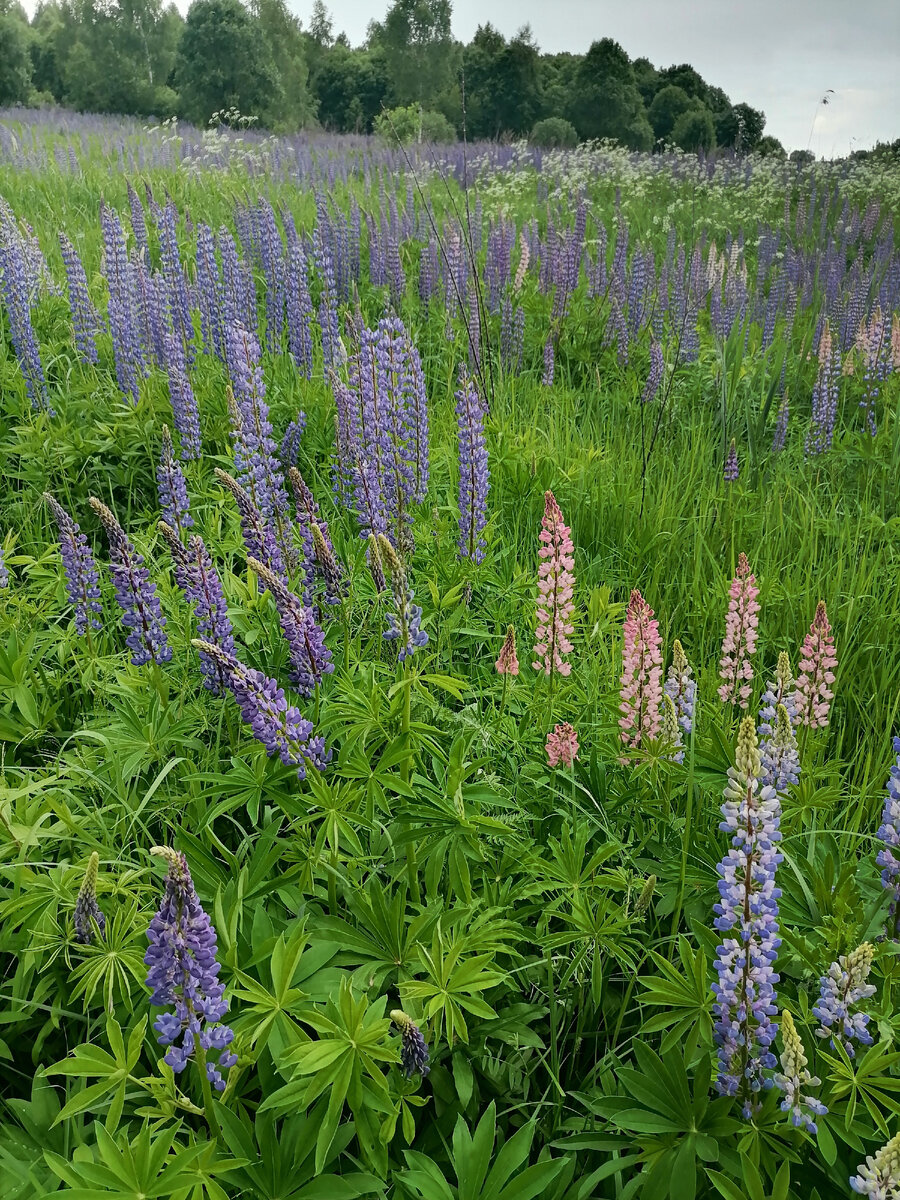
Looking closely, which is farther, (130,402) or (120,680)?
(130,402)

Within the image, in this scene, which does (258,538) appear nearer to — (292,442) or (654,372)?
(292,442)

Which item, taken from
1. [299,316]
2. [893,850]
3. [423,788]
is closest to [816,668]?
[893,850]

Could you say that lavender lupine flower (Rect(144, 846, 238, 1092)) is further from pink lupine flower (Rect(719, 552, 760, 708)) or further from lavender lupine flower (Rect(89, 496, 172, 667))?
pink lupine flower (Rect(719, 552, 760, 708))

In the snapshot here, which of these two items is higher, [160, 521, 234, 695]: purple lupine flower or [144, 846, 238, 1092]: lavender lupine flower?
[160, 521, 234, 695]: purple lupine flower

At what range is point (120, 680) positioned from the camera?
245 cm

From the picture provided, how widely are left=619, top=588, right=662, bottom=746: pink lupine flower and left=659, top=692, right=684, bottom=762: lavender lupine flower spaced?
0.11 ft

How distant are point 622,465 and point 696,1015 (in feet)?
10.2

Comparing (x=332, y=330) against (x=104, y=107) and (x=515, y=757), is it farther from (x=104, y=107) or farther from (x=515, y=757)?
(x=104, y=107)

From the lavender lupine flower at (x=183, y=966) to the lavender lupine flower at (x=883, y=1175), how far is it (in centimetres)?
107

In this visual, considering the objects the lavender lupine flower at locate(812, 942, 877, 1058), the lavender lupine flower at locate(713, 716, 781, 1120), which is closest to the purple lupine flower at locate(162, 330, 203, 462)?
the lavender lupine flower at locate(713, 716, 781, 1120)

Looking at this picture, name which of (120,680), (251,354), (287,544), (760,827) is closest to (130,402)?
(251,354)

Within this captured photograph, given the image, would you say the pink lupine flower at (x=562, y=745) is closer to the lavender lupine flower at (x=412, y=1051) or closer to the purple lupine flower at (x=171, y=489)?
the lavender lupine flower at (x=412, y=1051)

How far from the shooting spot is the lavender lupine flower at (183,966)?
132cm

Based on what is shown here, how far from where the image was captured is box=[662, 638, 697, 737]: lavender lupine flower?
2152 mm
